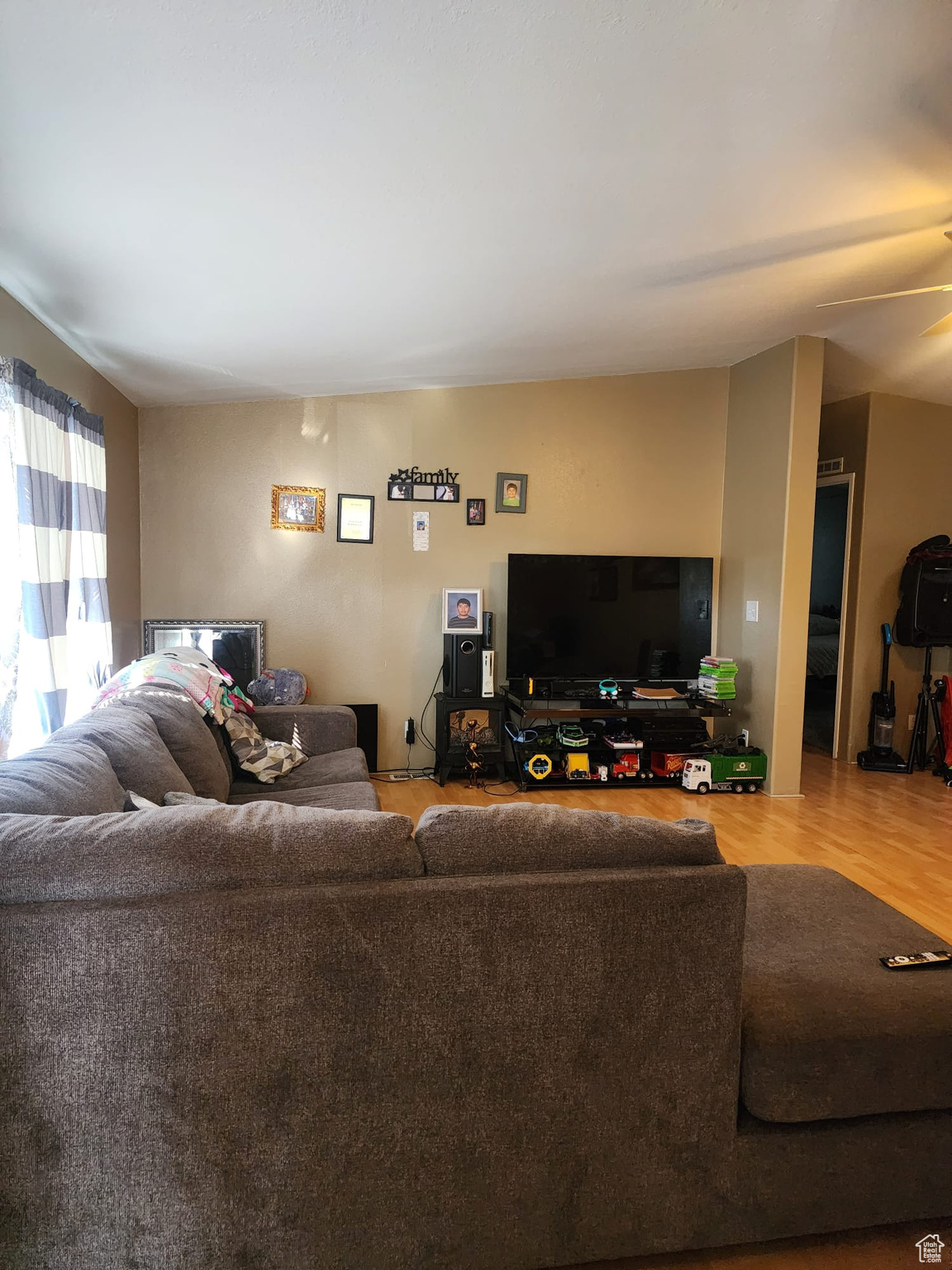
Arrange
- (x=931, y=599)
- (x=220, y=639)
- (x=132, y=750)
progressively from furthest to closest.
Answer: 1. (x=931, y=599)
2. (x=220, y=639)
3. (x=132, y=750)

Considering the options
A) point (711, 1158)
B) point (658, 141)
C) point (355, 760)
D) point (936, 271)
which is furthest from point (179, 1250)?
point (936, 271)

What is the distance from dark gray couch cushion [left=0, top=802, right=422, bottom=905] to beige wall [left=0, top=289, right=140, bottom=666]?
2.18 m

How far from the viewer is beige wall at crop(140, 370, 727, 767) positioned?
470cm

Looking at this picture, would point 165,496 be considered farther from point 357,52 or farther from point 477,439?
point 357,52

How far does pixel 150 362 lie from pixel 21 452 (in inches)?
54.4

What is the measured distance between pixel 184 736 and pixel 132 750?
1.55 feet

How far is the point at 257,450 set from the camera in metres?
4.75

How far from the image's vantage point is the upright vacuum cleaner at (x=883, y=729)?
544 cm

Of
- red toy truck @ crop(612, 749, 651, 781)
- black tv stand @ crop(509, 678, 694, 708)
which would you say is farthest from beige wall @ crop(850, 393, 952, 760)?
red toy truck @ crop(612, 749, 651, 781)

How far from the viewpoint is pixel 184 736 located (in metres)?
2.60

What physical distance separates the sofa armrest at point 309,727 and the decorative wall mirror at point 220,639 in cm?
120

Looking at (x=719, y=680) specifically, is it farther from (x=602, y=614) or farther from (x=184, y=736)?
(x=184, y=736)

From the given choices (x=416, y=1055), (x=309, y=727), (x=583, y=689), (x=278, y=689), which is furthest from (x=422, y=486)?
(x=416, y=1055)

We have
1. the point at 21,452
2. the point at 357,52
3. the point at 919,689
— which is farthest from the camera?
the point at 919,689
